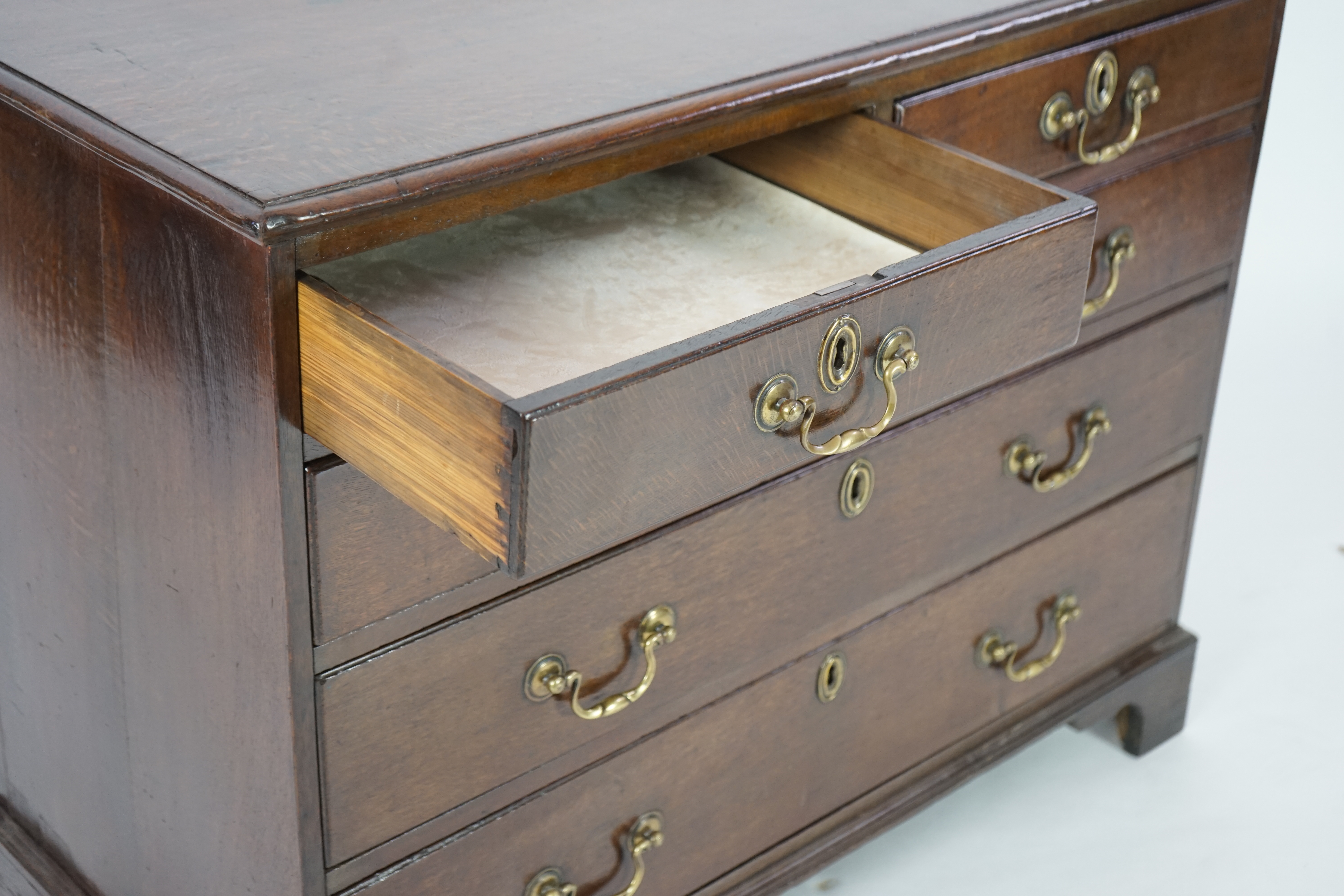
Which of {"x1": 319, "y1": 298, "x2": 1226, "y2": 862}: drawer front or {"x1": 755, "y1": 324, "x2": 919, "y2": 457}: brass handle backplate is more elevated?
{"x1": 755, "y1": 324, "x2": 919, "y2": 457}: brass handle backplate

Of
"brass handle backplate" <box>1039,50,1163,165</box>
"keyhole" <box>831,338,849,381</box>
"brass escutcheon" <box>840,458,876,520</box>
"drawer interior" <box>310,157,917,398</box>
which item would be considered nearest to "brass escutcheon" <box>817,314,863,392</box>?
"keyhole" <box>831,338,849,381</box>

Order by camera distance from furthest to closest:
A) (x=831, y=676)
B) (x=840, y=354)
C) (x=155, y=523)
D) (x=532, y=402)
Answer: (x=831, y=676), (x=155, y=523), (x=840, y=354), (x=532, y=402)

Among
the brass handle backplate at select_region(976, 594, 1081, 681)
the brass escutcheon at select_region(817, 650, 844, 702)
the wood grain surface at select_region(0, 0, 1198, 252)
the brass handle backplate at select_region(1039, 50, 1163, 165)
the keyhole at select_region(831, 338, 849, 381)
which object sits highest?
the wood grain surface at select_region(0, 0, 1198, 252)

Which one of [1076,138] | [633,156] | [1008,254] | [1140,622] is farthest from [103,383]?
[1140,622]

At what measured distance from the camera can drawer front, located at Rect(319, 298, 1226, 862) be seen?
112 cm

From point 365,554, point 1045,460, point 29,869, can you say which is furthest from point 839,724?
point 29,869

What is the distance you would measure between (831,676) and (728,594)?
20cm

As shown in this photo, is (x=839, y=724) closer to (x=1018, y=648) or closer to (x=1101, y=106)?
(x=1018, y=648)

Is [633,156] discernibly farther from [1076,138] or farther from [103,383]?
[1076,138]

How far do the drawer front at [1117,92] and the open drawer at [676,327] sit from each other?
0.38 ft

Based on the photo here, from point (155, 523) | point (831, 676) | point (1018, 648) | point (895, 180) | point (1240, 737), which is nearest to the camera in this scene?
point (155, 523)

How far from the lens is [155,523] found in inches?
43.4

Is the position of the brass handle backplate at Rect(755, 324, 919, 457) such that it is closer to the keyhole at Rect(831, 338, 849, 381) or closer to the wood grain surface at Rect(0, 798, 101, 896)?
the keyhole at Rect(831, 338, 849, 381)

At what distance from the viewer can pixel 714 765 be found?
4.55 ft
